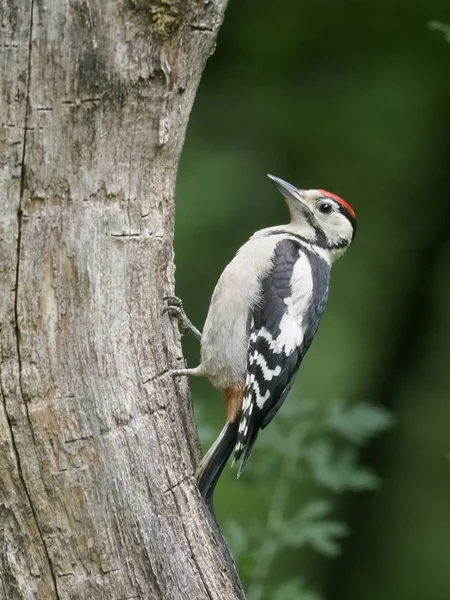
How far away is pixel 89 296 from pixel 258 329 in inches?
42.1

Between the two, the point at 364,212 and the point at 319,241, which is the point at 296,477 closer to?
the point at 319,241

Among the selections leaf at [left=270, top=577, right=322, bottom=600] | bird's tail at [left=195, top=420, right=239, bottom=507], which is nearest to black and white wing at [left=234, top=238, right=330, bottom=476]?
bird's tail at [left=195, top=420, right=239, bottom=507]

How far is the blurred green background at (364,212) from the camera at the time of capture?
6410 millimetres

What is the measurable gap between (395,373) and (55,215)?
13.6 ft

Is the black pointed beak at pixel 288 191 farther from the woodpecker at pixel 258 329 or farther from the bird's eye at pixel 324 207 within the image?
the woodpecker at pixel 258 329

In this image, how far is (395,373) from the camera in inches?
260

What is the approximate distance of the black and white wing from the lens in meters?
3.68

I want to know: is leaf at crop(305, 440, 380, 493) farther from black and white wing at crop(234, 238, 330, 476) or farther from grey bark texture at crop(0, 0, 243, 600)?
grey bark texture at crop(0, 0, 243, 600)

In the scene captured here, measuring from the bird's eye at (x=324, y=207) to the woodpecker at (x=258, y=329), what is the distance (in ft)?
0.94

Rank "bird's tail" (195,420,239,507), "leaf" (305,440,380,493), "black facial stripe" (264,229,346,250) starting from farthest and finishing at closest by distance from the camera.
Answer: "black facial stripe" (264,229,346,250) → "leaf" (305,440,380,493) → "bird's tail" (195,420,239,507)

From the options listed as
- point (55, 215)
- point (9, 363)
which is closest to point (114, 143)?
point (55, 215)

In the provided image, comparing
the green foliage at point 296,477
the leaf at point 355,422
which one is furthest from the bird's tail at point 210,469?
the leaf at point 355,422

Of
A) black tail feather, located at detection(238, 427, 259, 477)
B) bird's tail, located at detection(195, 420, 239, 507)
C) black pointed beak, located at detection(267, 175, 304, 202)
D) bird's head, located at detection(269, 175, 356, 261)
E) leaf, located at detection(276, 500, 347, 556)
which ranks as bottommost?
leaf, located at detection(276, 500, 347, 556)

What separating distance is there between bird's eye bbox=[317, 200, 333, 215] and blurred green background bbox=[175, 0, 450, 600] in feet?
6.19
